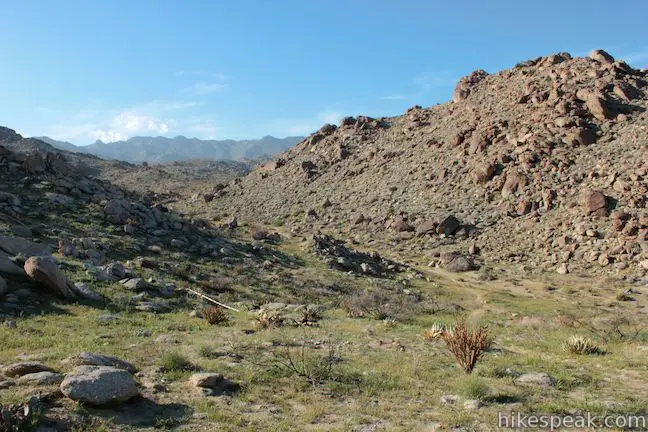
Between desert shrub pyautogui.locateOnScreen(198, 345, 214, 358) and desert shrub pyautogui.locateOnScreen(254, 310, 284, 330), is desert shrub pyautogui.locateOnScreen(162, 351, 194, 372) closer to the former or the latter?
desert shrub pyautogui.locateOnScreen(198, 345, 214, 358)

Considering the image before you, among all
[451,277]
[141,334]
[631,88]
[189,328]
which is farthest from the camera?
[631,88]

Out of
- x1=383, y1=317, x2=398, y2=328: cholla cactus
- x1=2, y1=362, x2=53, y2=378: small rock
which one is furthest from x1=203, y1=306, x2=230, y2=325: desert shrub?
x1=2, y1=362, x2=53, y2=378: small rock

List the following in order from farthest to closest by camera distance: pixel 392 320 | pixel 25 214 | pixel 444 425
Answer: pixel 25 214, pixel 392 320, pixel 444 425

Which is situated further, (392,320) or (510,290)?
(510,290)

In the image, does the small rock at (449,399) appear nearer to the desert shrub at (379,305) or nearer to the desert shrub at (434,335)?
the desert shrub at (434,335)

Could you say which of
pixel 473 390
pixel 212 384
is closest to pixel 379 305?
pixel 473 390

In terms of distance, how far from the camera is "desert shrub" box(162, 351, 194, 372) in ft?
25.0

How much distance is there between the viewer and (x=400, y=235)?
3136 centimetres

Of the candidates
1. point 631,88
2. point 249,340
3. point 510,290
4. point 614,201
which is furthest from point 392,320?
point 631,88

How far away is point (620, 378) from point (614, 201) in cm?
2166

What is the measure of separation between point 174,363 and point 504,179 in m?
29.6

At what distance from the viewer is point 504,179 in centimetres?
3256

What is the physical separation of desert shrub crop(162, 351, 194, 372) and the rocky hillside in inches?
832

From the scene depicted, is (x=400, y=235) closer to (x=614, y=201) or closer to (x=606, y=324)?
(x=614, y=201)
